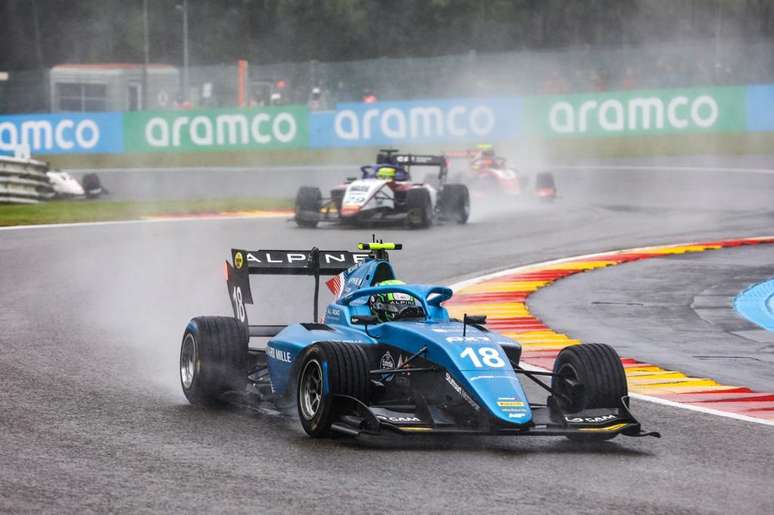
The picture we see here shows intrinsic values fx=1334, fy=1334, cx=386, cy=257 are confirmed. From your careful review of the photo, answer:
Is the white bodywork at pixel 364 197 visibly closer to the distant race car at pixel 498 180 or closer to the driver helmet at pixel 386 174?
the driver helmet at pixel 386 174

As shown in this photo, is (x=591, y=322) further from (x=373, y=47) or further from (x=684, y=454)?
(x=373, y=47)

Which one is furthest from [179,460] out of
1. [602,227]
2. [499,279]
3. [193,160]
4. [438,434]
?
[193,160]

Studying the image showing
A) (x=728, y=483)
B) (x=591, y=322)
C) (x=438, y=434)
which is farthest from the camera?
(x=591, y=322)

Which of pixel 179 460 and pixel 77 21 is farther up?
pixel 77 21

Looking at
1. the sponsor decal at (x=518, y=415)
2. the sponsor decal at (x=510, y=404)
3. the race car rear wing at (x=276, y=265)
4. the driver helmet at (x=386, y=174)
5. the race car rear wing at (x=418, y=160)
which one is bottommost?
the sponsor decal at (x=518, y=415)

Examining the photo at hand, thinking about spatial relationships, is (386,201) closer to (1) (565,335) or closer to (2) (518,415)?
(1) (565,335)

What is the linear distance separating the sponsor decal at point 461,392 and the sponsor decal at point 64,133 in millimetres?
35329

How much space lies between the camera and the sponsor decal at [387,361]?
8961 millimetres

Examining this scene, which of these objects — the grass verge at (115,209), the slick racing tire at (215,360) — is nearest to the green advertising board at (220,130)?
the grass verge at (115,209)

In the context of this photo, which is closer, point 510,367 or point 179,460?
point 179,460

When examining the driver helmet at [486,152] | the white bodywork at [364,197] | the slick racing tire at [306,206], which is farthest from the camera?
the driver helmet at [486,152]

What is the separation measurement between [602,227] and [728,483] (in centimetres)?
1754

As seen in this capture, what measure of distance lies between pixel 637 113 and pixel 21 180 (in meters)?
18.4

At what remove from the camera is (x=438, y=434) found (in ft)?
26.2
